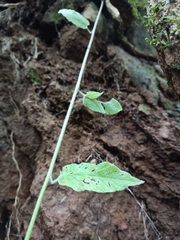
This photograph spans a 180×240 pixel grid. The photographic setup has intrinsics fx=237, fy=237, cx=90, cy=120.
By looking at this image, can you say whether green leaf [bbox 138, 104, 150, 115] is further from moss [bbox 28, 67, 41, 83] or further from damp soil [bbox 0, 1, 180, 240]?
moss [bbox 28, 67, 41, 83]

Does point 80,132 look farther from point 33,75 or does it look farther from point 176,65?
point 176,65

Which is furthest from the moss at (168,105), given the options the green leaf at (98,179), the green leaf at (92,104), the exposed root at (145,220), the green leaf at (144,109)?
the green leaf at (98,179)

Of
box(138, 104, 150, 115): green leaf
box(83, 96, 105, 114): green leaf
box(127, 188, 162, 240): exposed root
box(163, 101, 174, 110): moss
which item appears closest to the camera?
box(83, 96, 105, 114): green leaf

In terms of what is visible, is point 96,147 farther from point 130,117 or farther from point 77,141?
point 130,117

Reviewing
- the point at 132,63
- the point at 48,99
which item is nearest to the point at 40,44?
the point at 48,99

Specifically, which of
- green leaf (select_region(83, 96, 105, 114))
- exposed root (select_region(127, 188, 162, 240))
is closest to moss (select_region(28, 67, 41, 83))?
green leaf (select_region(83, 96, 105, 114))

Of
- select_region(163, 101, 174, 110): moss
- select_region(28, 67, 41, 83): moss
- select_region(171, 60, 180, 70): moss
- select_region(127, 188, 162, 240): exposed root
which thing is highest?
select_region(171, 60, 180, 70): moss
